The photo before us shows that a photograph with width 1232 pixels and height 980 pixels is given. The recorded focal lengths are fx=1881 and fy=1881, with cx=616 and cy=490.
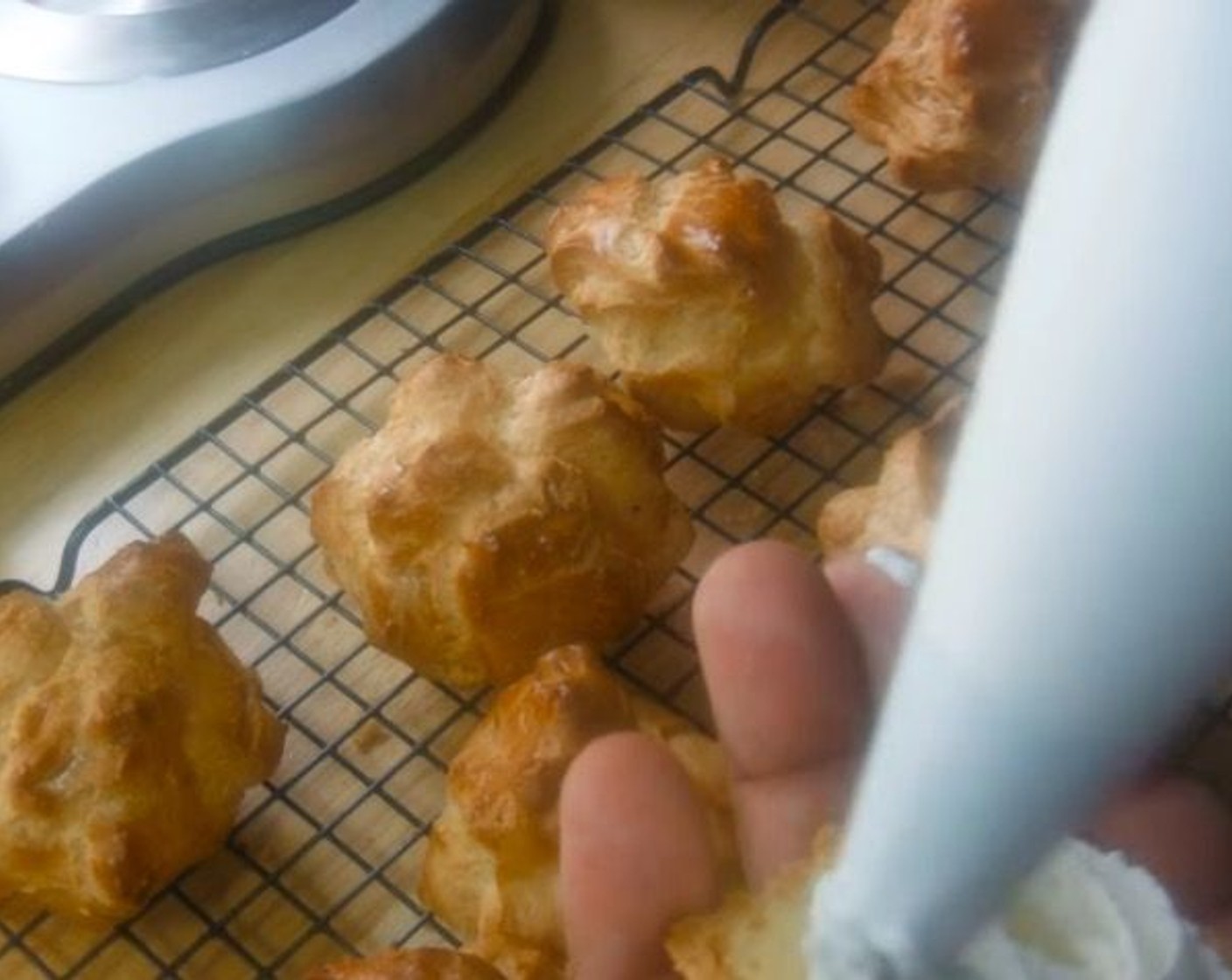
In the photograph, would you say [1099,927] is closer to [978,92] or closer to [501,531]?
[501,531]

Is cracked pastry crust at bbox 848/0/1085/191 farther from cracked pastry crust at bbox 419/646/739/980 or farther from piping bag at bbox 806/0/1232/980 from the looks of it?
piping bag at bbox 806/0/1232/980

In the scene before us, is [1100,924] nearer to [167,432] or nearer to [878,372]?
[878,372]

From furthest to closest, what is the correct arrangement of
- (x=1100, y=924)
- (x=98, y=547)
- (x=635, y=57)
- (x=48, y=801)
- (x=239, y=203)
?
(x=635, y=57)
(x=239, y=203)
(x=98, y=547)
(x=48, y=801)
(x=1100, y=924)

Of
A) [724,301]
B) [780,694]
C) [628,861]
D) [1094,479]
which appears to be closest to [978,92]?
[724,301]

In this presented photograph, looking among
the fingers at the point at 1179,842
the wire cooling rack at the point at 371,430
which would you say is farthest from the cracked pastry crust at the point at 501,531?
the fingers at the point at 1179,842

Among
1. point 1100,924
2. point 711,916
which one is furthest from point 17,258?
point 1100,924
